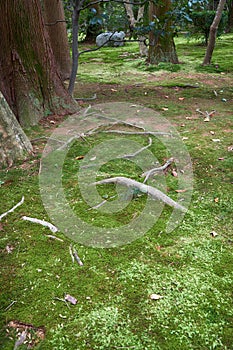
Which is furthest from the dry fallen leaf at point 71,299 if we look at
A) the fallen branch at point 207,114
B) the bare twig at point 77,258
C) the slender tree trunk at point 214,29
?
the slender tree trunk at point 214,29

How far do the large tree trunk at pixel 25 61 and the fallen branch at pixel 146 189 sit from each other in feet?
6.47

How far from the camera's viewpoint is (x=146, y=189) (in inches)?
109

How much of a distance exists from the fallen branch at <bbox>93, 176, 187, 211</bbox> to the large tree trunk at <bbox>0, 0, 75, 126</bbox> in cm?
197

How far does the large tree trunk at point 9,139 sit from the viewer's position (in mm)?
3209

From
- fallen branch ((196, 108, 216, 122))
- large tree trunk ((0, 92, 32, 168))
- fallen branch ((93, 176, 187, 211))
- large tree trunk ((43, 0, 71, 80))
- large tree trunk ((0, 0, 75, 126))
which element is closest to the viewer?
fallen branch ((93, 176, 187, 211))

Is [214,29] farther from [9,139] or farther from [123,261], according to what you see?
[123,261]

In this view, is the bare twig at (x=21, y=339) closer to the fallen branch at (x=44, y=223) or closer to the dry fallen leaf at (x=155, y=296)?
the dry fallen leaf at (x=155, y=296)

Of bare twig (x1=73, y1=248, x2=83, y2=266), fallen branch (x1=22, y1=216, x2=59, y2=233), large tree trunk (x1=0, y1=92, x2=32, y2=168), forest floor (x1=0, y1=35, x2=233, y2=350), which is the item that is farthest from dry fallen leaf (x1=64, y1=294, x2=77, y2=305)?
large tree trunk (x1=0, y1=92, x2=32, y2=168)

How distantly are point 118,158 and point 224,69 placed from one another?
6023 millimetres

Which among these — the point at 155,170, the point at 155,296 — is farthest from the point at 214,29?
the point at 155,296

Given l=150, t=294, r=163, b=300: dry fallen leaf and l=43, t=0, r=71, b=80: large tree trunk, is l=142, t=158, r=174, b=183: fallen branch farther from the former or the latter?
l=43, t=0, r=71, b=80: large tree trunk

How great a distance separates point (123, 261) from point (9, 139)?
73.1 inches

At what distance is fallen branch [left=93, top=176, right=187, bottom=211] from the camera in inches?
105

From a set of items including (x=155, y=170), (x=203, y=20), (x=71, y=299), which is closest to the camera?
(x=71, y=299)
